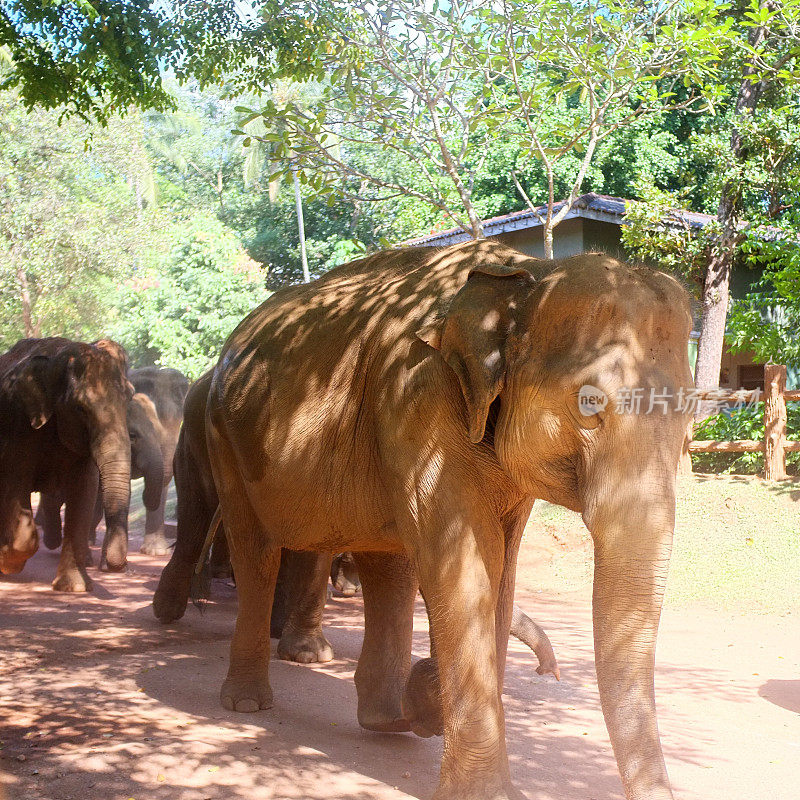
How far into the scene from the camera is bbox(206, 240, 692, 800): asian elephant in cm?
317

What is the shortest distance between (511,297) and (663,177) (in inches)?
769

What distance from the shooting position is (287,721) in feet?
16.2

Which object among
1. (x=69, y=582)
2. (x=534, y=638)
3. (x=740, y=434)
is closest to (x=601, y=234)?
(x=740, y=434)

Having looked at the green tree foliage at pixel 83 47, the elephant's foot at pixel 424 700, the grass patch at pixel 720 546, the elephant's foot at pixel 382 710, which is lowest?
the elephant's foot at pixel 382 710

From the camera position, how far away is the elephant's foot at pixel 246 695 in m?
5.07

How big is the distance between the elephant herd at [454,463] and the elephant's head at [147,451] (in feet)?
19.8

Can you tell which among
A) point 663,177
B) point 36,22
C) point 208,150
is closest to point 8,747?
point 36,22

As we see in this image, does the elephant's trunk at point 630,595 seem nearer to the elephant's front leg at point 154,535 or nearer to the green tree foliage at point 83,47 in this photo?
the green tree foliage at point 83,47

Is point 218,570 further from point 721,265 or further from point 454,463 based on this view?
point 721,265

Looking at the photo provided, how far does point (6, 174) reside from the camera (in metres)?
23.3

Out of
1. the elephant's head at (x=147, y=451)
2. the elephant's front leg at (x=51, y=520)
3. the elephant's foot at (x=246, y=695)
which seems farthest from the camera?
the elephant's head at (x=147, y=451)

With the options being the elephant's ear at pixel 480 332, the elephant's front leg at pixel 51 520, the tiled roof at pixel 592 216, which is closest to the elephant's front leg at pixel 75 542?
the elephant's front leg at pixel 51 520

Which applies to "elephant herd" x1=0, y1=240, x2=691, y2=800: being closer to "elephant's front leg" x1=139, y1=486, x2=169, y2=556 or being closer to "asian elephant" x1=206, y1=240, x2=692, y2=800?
"asian elephant" x1=206, y1=240, x2=692, y2=800

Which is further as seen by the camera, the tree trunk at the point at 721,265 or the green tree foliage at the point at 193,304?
the green tree foliage at the point at 193,304
